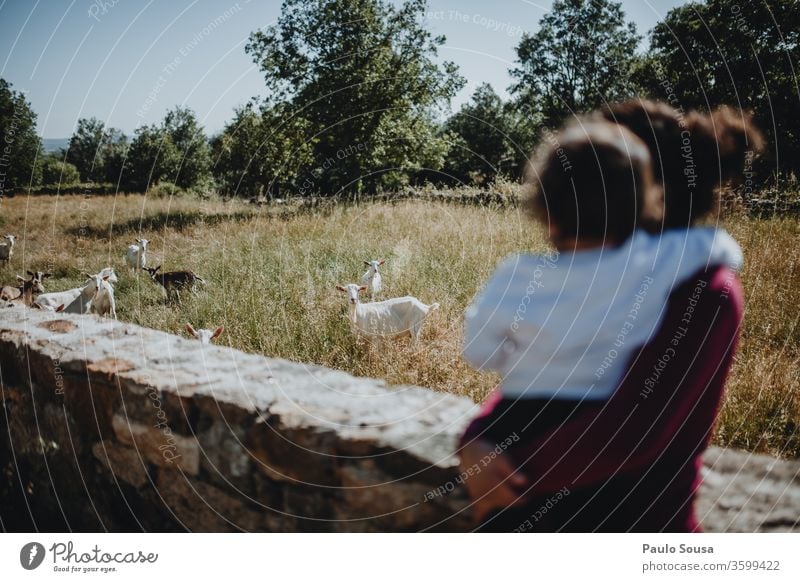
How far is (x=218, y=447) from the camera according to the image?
154cm

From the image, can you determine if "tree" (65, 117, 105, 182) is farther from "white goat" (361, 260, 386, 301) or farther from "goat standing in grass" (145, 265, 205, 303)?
"white goat" (361, 260, 386, 301)

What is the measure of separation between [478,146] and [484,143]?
0.21 metres

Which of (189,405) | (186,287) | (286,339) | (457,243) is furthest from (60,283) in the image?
(189,405)

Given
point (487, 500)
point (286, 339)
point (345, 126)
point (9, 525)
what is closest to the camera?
point (487, 500)

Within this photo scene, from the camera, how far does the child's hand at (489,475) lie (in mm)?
1108

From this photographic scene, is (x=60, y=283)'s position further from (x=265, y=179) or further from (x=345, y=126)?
(x=345, y=126)

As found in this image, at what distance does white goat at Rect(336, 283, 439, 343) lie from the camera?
356cm

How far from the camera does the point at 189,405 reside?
1552mm

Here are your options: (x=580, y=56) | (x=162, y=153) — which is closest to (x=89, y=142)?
(x=162, y=153)

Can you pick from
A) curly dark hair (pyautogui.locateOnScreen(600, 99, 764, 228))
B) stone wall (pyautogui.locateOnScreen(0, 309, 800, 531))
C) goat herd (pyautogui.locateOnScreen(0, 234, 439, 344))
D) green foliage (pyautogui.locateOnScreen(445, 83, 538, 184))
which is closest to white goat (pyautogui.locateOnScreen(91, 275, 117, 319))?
goat herd (pyautogui.locateOnScreen(0, 234, 439, 344))

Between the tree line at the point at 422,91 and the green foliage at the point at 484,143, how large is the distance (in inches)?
1.1

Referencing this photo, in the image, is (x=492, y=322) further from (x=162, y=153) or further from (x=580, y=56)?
(x=162, y=153)

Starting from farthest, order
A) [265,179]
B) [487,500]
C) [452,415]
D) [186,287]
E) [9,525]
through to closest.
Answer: [265,179] → [186,287] → [9,525] → [452,415] → [487,500]

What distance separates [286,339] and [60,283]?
3.55 m
